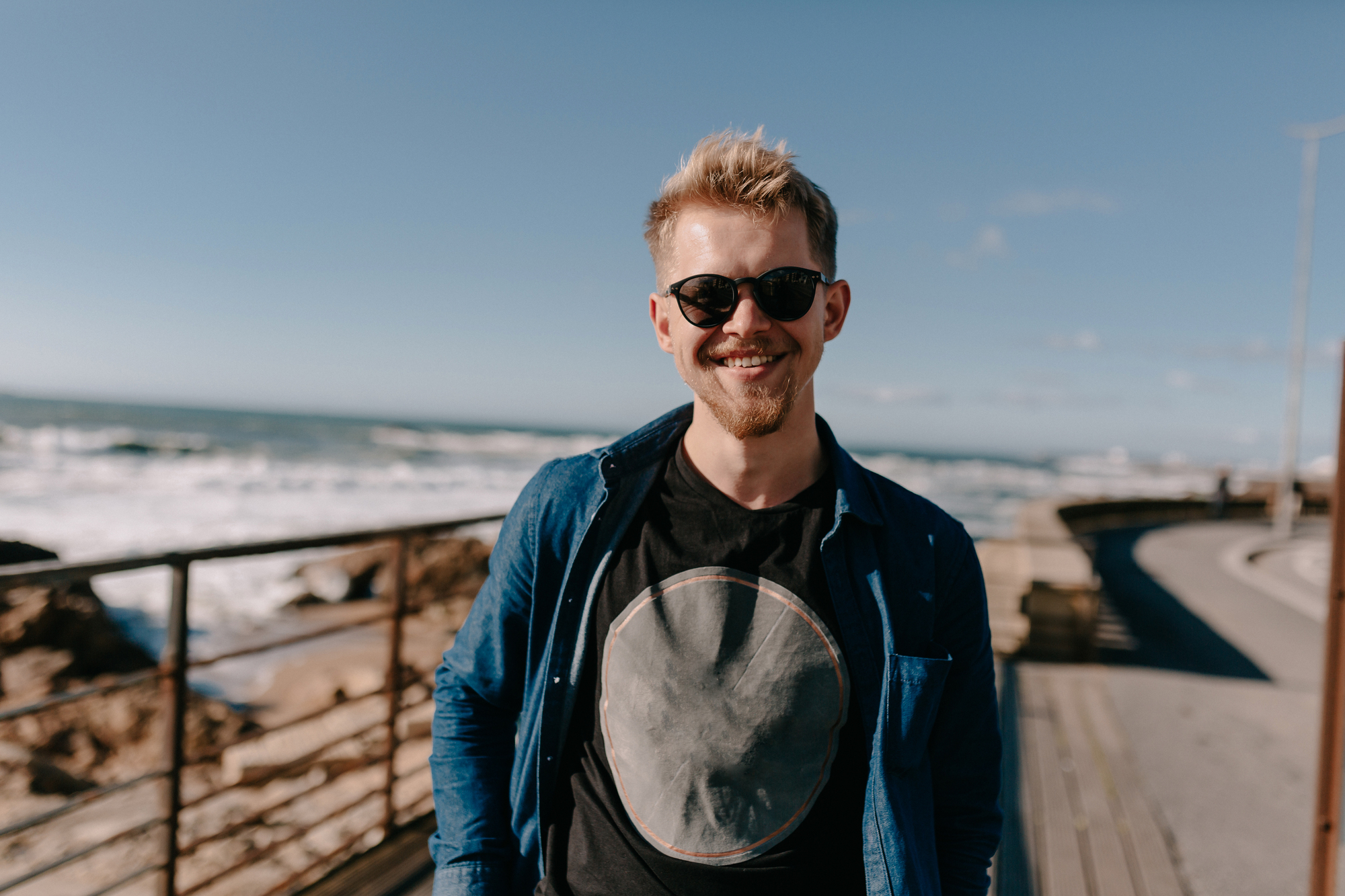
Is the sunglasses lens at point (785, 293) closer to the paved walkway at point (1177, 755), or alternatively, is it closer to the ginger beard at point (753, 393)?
the ginger beard at point (753, 393)

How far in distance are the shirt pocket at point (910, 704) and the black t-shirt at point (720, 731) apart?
0.06m

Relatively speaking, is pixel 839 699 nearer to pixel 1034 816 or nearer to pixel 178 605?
pixel 178 605

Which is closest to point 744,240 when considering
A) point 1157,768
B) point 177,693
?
point 177,693

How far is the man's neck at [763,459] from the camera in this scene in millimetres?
1401

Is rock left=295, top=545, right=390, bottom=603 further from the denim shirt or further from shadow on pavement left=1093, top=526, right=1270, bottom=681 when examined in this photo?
the denim shirt

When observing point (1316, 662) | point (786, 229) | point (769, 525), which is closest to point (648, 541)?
point (769, 525)

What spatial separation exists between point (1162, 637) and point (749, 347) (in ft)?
24.5

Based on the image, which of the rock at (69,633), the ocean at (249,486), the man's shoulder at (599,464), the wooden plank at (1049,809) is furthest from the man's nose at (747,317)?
the rock at (69,633)

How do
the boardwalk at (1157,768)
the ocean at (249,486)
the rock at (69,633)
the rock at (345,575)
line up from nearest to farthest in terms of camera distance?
1. the boardwalk at (1157,768)
2. the rock at (69,633)
3. the ocean at (249,486)
4. the rock at (345,575)

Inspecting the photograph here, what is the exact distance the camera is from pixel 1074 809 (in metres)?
3.68

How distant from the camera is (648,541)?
55.2 inches

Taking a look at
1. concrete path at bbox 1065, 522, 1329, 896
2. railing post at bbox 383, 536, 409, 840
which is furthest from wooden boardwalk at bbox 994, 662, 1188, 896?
railing post at bbox 383, 536, 409, 840

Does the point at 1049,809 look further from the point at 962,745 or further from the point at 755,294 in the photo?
the point at 755,294

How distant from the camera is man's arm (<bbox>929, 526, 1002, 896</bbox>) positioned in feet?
4.42
